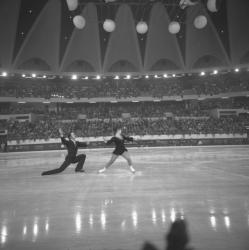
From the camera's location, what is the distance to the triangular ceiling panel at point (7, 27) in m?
35.6

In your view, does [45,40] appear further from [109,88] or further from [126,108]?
[126,108]

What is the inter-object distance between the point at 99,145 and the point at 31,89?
16.8 m

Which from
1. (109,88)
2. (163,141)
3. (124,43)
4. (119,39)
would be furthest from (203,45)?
(163,141)

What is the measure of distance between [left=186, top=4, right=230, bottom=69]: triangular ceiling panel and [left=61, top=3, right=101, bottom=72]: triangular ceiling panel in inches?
578

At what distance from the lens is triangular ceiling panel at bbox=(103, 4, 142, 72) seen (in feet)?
133

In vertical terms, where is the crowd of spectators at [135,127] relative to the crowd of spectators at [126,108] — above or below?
below

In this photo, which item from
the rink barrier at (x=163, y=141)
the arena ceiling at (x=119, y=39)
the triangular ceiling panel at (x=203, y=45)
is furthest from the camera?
the triangular ceiling panel at (x=203, y=45)

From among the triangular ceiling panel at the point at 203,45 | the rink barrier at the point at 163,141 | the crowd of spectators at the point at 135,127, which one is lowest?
the rink barrier at the point at 163,141

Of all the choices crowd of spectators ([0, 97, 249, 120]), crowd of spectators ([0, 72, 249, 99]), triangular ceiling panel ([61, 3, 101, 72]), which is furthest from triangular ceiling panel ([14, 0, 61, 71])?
crowd of spectators ([0, 97, 249, 120])

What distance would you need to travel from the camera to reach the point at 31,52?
4184cm

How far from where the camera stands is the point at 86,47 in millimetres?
43594

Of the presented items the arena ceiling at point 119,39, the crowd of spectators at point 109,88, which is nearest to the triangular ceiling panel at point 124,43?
the arena ceiling at point 119,39

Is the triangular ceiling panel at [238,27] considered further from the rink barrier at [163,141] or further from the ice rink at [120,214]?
the ice rink at [120,214]

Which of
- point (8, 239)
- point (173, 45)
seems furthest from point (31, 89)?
point (8, 239)
